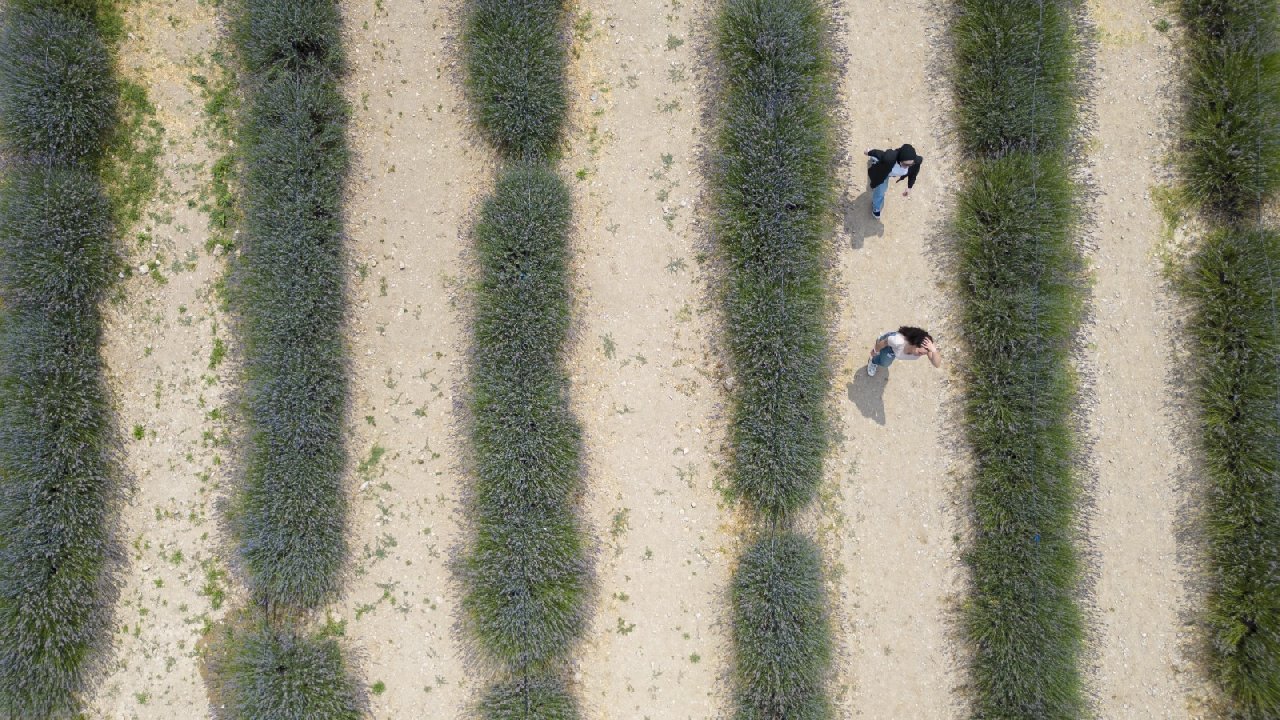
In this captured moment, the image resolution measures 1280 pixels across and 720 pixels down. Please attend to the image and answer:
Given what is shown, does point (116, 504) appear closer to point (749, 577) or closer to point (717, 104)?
point (749, 577)

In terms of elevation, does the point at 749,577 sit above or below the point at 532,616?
above

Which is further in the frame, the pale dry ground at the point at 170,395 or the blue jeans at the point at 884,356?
the pale dry ground at the point at 170,395

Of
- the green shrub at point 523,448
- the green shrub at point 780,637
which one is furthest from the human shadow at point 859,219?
the green shrub at point 780,637

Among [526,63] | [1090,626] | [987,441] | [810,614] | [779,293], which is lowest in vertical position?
[810,614]

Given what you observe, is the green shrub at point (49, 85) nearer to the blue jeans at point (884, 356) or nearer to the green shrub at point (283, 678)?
the green shrub at point (283, 678)

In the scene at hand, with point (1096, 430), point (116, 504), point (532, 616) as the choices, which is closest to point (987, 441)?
point (1096, 430)

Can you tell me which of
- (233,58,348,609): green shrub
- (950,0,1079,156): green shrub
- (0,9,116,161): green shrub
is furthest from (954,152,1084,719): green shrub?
(0,9,116,161): green shrub
